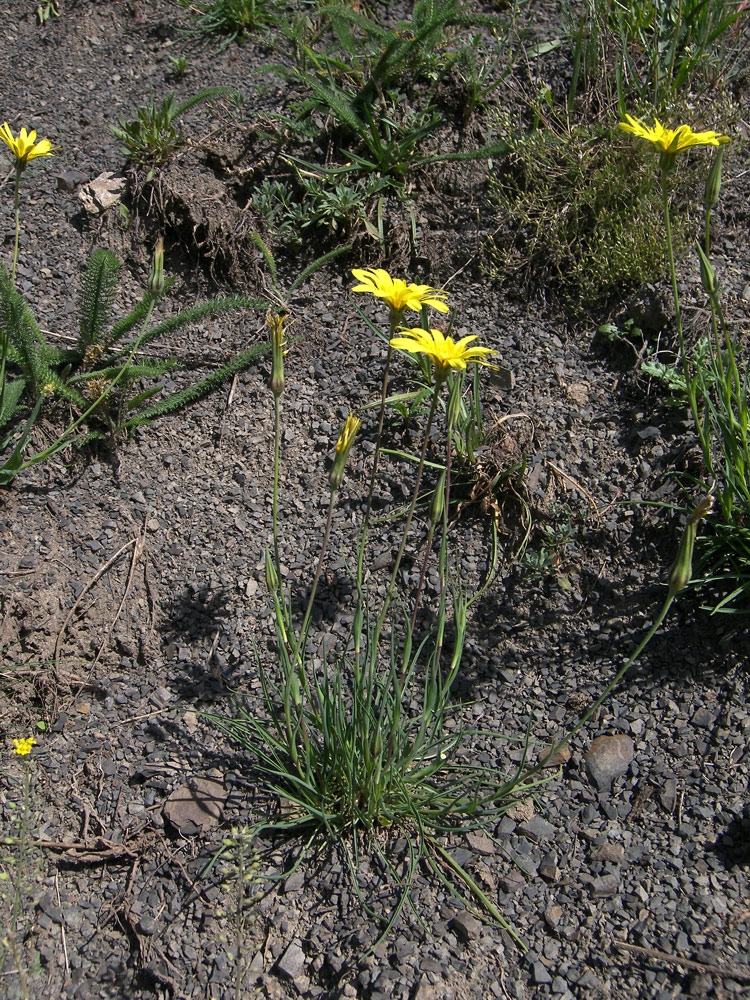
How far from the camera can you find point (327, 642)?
2381 mm

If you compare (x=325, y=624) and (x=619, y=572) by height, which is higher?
(x=619, y=572)

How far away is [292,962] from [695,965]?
2.82 ft

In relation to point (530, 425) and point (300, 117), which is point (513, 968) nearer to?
point (530, 425)

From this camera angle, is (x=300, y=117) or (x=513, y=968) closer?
(x=513, y=968)

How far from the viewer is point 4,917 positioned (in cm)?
191

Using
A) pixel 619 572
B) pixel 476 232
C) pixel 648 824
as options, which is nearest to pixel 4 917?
pixel 648 824

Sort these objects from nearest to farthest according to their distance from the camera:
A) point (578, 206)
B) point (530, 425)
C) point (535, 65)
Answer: point (530, 425), point (578, 206), point (535, 65)

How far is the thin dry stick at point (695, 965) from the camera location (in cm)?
171

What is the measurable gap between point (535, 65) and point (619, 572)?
229cm

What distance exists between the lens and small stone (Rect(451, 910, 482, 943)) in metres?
1.82

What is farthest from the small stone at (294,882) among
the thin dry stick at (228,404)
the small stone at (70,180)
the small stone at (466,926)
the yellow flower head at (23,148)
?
the small stone at (70,180)

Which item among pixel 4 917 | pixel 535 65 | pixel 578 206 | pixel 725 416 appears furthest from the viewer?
pixel 535 65

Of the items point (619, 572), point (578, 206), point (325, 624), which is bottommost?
point (325, 624)

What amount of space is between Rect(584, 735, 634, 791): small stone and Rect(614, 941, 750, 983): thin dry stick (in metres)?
0.39
